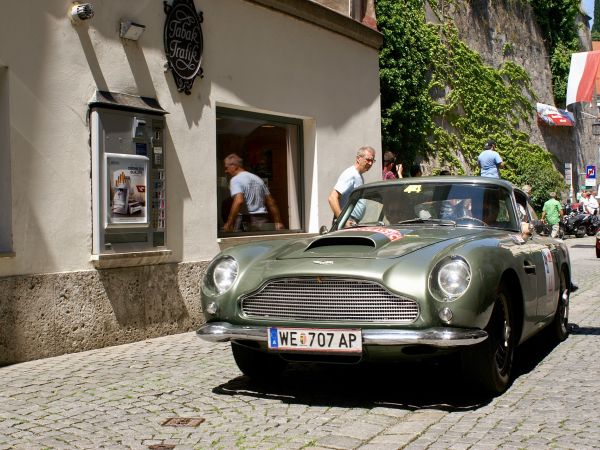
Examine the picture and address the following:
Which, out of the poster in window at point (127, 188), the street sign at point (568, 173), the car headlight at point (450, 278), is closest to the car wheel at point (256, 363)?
the car headlight at point (450, 278)

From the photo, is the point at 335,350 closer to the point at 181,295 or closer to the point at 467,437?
the point at 467,437

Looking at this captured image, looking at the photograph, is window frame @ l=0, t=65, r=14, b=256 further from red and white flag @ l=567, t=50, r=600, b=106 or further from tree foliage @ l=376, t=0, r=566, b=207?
red and white flag @ l=567, t=50, r=600, b=106

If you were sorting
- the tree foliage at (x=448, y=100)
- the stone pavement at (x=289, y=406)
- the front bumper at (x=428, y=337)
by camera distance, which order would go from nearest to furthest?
the stone pavement at (x=289, y=406) < the front bumper at (x=428, y=337) < the tree foliage at (x=448, y=100)

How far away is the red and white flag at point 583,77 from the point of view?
89.2 feet

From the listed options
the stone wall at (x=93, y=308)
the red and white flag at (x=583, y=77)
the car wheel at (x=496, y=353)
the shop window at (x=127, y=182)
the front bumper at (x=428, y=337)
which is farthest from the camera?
the red and white flag at (x=583, y=77)

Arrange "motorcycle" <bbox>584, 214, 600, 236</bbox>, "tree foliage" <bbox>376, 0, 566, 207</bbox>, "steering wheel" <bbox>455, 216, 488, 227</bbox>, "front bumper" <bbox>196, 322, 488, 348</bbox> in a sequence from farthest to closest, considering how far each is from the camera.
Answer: "motorcycle" <bbox>584, 214, 600, 236</bbox> → "tree foliage" <bbox>376, 0, 566, 207</bbox> → "steering wheel" <bbox>455, 216, 488, 227</bbox> → "front bumper" <bbox>196, 322, 488, 348</bbox>

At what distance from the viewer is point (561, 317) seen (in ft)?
23.8

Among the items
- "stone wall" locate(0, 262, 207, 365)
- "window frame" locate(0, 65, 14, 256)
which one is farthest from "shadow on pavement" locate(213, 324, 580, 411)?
"window frame" locate(0, 65, 14, 256)

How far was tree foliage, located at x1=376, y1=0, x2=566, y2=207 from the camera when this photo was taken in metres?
20.2

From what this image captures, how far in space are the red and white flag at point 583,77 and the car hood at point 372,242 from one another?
76.7 ft

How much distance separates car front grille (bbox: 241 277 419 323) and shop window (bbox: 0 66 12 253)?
2646mm

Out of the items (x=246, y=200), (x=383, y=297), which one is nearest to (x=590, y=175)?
(x=246, y=200)

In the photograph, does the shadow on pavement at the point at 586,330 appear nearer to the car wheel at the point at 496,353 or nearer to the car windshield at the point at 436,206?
the car windshield at the point at 436,206

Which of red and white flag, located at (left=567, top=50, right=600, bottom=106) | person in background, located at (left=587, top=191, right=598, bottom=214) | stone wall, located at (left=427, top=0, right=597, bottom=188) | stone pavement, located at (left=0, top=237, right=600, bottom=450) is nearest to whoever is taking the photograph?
stone pavement, located at (left=0, top=237, right=600, bottom=450)
